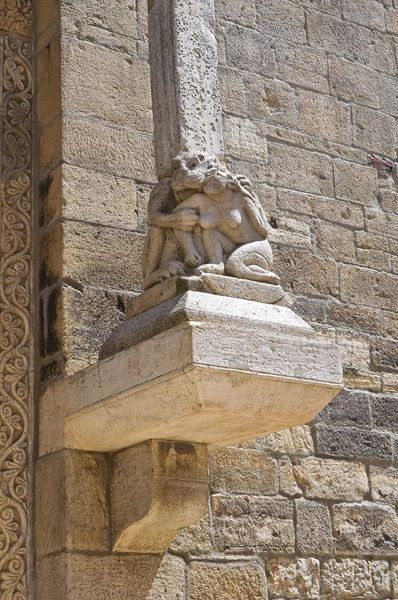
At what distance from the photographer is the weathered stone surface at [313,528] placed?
4449 mm

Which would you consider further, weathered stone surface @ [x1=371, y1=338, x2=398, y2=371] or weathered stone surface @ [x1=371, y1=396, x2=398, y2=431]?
weathered stone surface @ [x1=371, y1=338, x2=398, y2=371]

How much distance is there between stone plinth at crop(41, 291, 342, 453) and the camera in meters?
3.36

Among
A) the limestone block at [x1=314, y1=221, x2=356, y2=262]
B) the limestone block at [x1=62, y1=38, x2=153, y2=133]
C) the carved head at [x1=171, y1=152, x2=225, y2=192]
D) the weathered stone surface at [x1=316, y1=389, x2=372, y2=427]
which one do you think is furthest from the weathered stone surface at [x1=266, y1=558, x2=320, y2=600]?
the limestone block at [x1=62, y1=38, x2=153, y2=133]

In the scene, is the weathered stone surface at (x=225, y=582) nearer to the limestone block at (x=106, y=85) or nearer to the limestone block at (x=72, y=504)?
the limestone block at (x=72, y=504)

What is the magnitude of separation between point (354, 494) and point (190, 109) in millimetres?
1831

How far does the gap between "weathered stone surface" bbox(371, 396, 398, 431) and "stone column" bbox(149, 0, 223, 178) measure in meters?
1.59

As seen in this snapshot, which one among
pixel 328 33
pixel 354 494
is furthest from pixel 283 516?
pixel 328 33

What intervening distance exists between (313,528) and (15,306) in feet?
4.91

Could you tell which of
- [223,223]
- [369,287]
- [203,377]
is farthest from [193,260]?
[369,287]

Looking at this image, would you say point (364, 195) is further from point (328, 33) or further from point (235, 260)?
point (235, 260)

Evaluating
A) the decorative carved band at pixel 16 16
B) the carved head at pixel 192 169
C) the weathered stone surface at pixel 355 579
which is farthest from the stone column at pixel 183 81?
the weathered stone surface at pixel 355 579

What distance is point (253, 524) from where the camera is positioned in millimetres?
4328

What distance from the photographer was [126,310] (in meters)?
3.88

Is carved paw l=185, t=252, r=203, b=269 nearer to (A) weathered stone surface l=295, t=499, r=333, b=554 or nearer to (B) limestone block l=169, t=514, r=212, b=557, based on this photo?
(B) limestone block l=169, t=514, r=212, b=557
